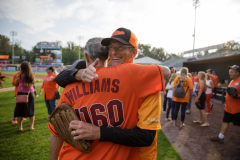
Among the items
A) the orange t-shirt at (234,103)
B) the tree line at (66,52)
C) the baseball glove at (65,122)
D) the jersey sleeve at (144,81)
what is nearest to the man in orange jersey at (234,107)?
the orange t-shirt at (234,103)

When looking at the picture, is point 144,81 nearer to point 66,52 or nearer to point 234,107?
point 234,107

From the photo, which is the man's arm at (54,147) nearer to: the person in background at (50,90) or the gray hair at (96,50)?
the gray hair at (96,50)

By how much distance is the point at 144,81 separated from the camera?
3.74ft

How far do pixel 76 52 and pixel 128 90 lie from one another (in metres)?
69.8

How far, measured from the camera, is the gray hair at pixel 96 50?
1.37 m

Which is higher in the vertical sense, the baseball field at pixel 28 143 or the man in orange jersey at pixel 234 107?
the man in orange jersey at pixel 234 107

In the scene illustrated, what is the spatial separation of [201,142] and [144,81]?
418cm

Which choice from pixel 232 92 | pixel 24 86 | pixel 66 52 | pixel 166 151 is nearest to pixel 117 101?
pixel 166 151

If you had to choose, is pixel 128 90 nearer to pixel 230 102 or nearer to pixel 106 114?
pixel 106 114

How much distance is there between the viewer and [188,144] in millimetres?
3949

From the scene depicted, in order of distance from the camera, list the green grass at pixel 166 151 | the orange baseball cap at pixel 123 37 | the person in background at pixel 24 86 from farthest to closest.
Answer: the person in background at pixel 24 86
the green grass at pixel 166 151
the orange baseball cap at pixel 123 37

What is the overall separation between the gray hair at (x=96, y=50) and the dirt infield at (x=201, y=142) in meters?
3.38

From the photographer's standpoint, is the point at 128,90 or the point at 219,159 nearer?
the point at 128,90

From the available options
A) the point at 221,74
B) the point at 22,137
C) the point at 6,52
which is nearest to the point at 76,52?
the point at 6,52
